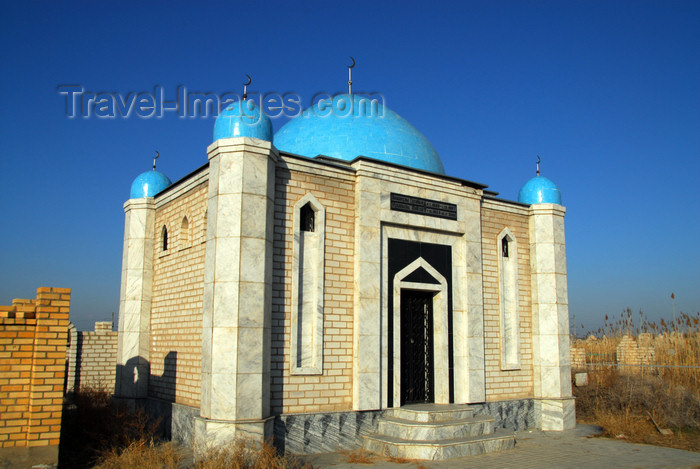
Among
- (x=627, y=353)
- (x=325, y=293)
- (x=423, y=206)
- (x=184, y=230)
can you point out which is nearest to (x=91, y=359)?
(x=184, y=230)

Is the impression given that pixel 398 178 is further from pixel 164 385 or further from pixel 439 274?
pixel 164 385

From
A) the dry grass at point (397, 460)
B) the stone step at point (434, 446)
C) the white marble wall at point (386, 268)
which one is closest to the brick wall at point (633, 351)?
the white marble wall at point (386, 268)

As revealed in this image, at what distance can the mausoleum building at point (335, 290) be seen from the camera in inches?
352

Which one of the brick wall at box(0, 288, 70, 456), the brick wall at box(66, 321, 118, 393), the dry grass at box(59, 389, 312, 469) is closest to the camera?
the brick wall at box(0, 288, 70, 456)

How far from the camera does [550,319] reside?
13055 mm

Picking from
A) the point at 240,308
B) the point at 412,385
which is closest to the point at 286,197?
the point at 240,308

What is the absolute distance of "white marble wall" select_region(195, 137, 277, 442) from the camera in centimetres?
849

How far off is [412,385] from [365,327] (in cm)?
196

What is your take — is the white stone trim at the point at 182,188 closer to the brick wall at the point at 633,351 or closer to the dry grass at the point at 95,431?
the dry grass at the point at 95,431

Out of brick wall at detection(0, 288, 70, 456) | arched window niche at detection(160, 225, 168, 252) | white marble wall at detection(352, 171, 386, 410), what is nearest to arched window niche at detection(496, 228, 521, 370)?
white marble wall at detection(352, 171, 386, 410)

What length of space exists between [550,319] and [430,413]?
4.62 metres

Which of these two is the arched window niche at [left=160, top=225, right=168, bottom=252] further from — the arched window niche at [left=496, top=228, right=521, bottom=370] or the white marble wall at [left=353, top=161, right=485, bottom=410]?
the arched window niche at [left=496, top=228, right=521, bottom=370]

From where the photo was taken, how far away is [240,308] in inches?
342

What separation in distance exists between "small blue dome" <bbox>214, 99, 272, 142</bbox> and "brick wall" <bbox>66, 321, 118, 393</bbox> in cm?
821
